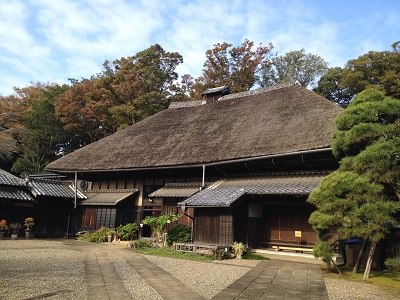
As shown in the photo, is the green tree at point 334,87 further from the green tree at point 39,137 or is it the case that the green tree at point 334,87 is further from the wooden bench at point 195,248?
the green tree at point 39,137

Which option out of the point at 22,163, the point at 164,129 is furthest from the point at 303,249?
the point at 22,163

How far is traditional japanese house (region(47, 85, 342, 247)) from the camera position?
41.2 ft

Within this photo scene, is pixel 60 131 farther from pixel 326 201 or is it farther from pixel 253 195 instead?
pixel 326 201

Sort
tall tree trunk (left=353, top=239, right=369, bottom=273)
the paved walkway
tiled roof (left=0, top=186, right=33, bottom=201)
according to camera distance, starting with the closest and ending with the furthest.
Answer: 1. the paved walkway
2. tall tree trunk (left=353, top=239, right=369, bottom=273)
3. tiled roof (left=0, top=186, right=33, bottom=201)

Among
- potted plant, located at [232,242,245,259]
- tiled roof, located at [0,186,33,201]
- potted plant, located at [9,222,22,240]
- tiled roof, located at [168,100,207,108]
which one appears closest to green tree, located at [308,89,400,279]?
potted plant, located at [232,242,245,259]

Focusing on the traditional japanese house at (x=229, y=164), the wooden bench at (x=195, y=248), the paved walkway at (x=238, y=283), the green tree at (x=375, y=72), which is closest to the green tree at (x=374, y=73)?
the green tree at (x=375, y=72)

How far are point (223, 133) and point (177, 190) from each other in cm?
369

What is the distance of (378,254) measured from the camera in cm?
937

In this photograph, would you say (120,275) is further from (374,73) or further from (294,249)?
(374,73)

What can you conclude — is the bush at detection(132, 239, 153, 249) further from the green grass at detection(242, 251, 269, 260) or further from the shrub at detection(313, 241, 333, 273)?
the shrub at detection(313, 241, 333, 273)

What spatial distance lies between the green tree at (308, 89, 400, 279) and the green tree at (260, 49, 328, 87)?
1011 inches

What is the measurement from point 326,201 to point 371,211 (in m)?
1.09

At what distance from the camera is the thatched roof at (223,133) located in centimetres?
1359

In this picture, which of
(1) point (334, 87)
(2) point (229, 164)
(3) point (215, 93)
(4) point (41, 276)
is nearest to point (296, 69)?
(1) point (334, 87)
